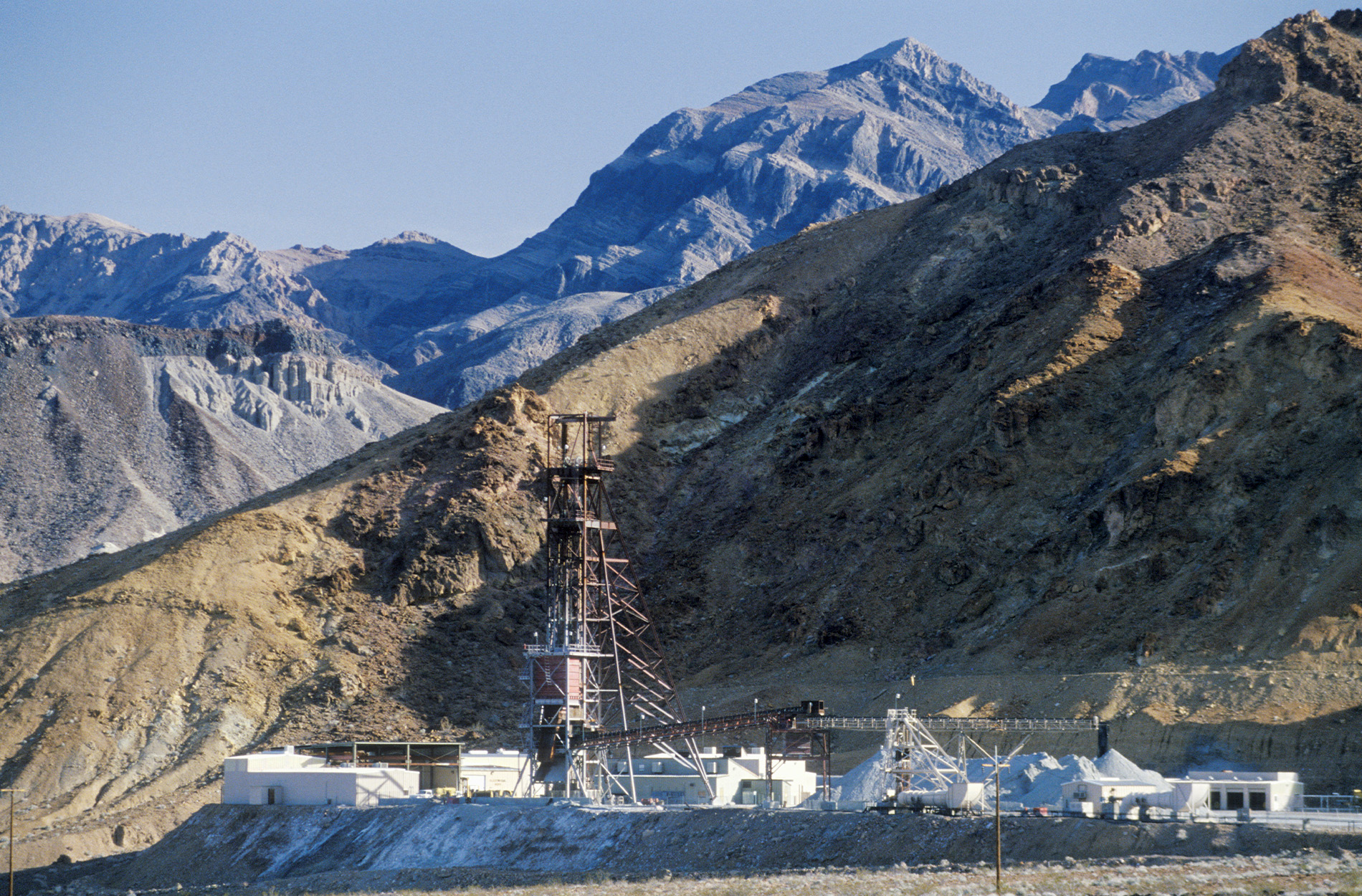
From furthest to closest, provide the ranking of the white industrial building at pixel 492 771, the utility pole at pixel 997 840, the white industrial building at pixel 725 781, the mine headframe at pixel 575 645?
the white industrial building at pixel 492 771 < the mine headframe at pixel 575 645 < the white industrial building at pixel 725 781 < the utility pole at pixel 997 840

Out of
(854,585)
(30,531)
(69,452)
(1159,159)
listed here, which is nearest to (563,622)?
(854,585)

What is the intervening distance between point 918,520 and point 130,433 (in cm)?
10657

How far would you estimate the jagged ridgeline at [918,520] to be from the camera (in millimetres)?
72875

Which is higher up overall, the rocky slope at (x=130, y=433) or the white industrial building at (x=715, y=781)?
the rocky slope at (x=130, y=433)

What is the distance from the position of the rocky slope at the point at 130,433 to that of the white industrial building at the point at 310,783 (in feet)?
272

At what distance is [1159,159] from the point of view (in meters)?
118

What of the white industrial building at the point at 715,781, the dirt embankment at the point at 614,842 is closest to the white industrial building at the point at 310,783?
the dirt embankment at the point at 614,842

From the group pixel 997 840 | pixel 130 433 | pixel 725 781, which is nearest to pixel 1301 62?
pixel 725 781

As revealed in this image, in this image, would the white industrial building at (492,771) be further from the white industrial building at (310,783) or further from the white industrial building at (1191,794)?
the white industrial building at (1191,794)

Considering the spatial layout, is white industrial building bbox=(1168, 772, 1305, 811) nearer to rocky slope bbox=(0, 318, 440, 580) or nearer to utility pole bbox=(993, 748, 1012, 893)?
utility pole bbox=(993, 748, 1012, 893)

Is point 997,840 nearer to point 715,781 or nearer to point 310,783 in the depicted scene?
point 715,781

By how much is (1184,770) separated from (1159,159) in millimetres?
65593

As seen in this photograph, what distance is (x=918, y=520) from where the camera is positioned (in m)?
89.1

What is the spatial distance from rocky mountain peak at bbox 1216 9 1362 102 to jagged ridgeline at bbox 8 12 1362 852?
10.2 inches
